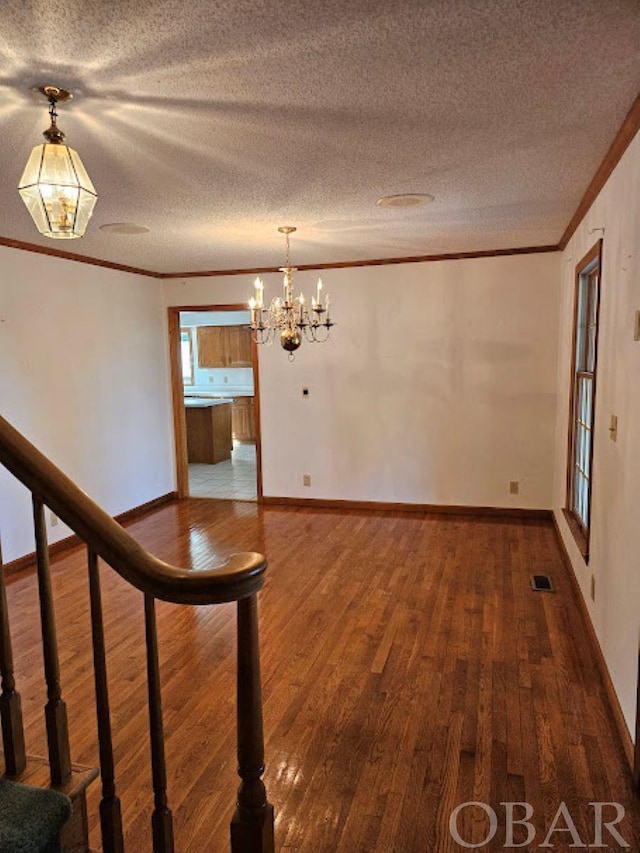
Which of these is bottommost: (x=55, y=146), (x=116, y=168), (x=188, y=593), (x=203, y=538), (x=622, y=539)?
(x=203, y=538)

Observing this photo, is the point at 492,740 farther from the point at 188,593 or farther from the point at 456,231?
the point at 456,231

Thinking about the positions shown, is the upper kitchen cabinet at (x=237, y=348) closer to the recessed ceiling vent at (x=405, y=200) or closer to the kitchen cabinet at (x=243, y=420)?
the kitchen cabinet at (x=243, y=420)

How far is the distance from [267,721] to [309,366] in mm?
3796

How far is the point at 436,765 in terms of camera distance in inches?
82.0

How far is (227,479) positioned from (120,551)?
6159 millimetres

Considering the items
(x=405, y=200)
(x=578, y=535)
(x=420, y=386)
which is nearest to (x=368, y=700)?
(x=578, y=535)

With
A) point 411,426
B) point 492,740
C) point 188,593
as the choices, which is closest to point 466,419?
point 411,426

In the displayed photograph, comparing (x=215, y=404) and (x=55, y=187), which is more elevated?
(x=55, y=187)

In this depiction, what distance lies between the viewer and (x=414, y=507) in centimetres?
549

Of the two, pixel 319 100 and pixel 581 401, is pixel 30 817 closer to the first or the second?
pixel 319 100

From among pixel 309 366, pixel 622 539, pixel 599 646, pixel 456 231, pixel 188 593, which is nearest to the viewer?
pixel 188 593

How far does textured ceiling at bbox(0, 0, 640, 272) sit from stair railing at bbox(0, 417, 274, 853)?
3.95ft

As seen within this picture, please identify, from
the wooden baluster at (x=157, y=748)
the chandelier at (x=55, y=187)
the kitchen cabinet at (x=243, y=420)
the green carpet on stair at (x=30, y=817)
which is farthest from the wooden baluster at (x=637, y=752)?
the kitchen cabinet at (x=243, y=420)

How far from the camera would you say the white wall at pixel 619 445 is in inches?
85.3
